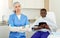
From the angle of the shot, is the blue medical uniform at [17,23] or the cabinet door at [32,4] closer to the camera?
the blue medical uniform at [17,23]

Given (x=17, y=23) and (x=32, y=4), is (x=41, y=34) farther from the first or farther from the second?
(x=32, y=4)

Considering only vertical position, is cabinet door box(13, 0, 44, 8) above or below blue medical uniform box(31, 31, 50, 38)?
above

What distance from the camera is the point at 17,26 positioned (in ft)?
8.55

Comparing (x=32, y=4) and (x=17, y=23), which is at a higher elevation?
(x=32, y=4)

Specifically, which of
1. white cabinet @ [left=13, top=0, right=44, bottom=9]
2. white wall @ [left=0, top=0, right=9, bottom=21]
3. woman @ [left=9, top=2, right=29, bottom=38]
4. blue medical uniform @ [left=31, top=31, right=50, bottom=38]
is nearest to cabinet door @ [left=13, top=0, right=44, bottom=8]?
white cabinet @ [left=13, top=0, right=44, bottom=9]

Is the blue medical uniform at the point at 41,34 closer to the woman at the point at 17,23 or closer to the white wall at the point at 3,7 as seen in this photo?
the woman at the point at 17,23

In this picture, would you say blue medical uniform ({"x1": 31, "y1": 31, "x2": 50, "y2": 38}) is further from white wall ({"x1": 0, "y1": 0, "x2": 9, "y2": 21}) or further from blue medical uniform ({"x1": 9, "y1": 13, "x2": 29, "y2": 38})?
white wall ({"x1": 0, "y1": 0, "x2": 9, "y2": 21})

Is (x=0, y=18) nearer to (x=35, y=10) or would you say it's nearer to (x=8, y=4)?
(x=8, y=4)

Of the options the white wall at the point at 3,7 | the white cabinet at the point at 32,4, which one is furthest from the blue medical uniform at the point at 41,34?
the white wall at the point at 3,7

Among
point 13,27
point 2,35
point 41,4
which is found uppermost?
point 41,4

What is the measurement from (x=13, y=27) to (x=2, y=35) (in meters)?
1.02

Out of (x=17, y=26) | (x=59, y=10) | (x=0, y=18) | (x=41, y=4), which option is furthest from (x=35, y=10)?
(x=17, y=26)

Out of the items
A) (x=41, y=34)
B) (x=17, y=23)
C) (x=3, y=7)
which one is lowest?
(x=41, y=34)

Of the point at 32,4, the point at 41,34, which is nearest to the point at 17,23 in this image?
the point at 41,34
